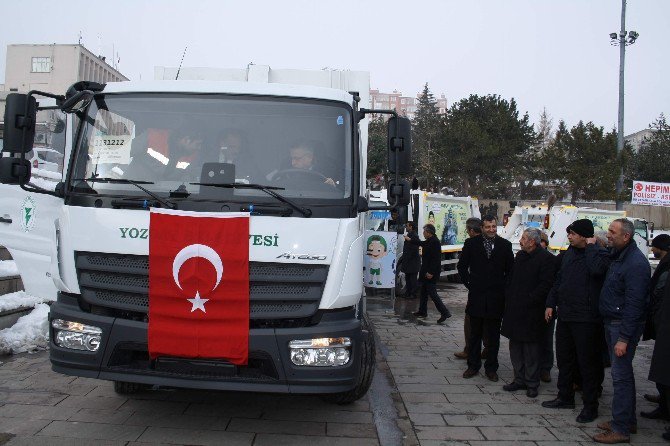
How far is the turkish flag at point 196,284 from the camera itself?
4047 millimetres

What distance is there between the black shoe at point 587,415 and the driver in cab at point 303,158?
3171mm

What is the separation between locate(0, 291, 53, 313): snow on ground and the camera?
23.7ft

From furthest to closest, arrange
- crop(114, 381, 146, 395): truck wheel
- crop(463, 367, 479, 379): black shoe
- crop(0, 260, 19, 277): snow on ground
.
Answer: crop(0, 260, 19, 277): snow on ground < crop(463, 367, 479, 379): black shoe < crop(114, 381, 146, 395): truck wheel

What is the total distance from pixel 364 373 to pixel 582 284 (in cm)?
221

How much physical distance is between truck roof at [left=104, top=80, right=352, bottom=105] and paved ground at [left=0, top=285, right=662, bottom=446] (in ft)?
9.12

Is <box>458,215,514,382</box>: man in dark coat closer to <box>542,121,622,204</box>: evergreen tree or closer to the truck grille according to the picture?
the truck grille

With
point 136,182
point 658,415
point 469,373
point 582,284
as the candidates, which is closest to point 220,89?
point 136,182

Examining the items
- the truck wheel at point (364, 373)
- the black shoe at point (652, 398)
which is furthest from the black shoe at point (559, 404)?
the truck wheel at point (364, 373)

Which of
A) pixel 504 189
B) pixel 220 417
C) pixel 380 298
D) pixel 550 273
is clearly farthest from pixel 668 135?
pixel 220 417

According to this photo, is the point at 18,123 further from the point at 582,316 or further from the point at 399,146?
the point at 582,316

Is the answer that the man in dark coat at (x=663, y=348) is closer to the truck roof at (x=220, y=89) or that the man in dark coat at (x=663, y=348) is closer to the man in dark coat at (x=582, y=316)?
the man in dark coat at (x=582, y=316)

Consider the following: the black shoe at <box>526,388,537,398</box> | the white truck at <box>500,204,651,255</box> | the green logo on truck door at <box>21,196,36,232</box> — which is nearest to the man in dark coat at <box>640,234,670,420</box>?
the black shoe at <box>526,388,537,398</box>

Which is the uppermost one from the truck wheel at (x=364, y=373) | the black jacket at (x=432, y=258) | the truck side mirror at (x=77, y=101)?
the truck side mirror at (x=77, y=101)

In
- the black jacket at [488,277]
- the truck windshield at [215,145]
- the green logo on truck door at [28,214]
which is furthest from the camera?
the green logo on truck door at [28,214]
